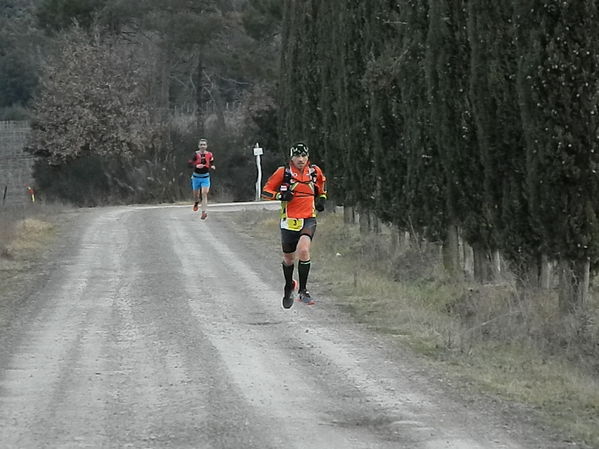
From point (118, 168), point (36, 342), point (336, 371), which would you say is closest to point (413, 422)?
point (336, 371)

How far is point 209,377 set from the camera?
10.4 meters

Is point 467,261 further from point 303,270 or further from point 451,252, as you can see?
point 303,270

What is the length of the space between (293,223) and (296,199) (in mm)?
321

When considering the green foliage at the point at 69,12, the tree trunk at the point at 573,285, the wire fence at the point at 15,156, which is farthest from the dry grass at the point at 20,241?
the green foliage at the point at 69,12

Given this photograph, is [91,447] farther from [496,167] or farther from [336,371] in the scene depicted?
[496,167]

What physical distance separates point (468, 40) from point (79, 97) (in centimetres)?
4060

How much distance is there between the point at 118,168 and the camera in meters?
55.0

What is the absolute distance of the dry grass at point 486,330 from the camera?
32.2ft

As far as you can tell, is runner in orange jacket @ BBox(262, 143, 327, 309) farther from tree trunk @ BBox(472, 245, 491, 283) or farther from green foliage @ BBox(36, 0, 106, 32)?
green foliage @ BBox(36, 0, 106, 32)

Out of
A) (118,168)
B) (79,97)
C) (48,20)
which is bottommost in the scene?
(118,168)

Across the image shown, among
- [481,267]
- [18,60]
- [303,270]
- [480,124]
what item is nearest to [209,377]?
[303,270]

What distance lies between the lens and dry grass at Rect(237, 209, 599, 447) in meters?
9.81

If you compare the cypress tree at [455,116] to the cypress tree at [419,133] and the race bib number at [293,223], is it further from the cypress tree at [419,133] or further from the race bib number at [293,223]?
the race bib number at [293,223]

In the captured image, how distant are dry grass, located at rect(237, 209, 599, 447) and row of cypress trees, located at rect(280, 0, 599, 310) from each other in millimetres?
564
